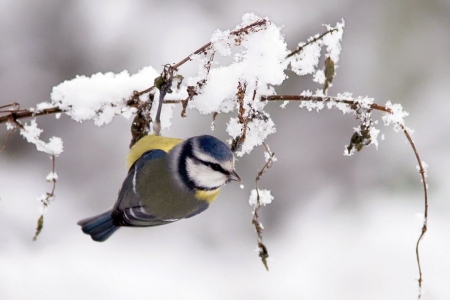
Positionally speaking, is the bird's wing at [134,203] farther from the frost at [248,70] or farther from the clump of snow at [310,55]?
the clump of snow at [310,55]

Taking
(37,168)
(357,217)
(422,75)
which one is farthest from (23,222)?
(422,75)

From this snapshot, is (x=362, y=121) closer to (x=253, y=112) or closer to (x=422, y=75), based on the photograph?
(x=253, y=112)

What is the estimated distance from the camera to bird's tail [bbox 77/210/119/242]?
2.57 metres

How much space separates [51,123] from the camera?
430cm

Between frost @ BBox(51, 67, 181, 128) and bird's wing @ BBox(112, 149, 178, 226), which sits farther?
bird's wing @ BBox(112, 149, 178, 226)

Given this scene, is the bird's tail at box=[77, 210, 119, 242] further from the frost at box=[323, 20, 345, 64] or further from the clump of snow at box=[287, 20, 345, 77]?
the frost at box=[323, 20, 345, 64]

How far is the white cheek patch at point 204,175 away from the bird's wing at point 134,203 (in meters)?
0.18

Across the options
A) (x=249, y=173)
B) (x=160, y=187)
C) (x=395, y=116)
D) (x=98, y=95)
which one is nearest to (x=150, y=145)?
(x=160, y=187)

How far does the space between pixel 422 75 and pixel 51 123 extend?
3.39 metres

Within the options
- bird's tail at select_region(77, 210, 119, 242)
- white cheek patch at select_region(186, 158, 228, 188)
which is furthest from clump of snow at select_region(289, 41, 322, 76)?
bird's tail at select_region(77, 210, 119, 242)

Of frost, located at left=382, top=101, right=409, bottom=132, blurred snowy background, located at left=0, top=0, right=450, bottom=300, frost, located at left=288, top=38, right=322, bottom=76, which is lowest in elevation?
frost, located at left=382, top=101, right=409, bottom=132

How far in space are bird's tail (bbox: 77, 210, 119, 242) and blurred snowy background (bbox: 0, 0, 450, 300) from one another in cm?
152

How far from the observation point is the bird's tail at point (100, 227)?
257cm

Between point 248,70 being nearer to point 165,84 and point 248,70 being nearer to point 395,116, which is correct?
point 165,84
